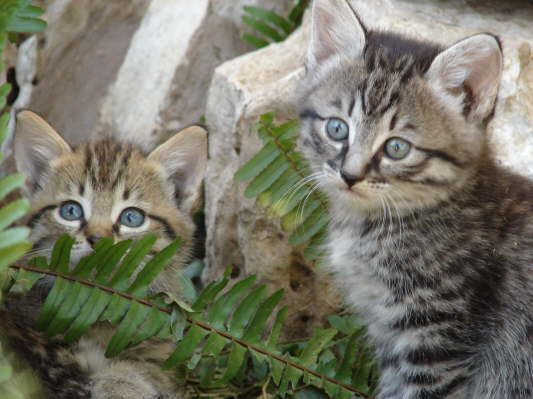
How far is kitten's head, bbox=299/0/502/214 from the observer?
3195 mm

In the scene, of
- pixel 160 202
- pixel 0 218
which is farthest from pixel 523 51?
pixel 0 218

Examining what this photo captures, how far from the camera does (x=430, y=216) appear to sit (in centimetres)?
327

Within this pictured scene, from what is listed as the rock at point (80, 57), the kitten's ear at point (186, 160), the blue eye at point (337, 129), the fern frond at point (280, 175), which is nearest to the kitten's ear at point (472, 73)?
the blue eye at point (337, 129)

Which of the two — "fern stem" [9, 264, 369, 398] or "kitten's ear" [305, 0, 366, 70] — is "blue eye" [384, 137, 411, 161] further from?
"fern stem" [9, 264, 369, 398]

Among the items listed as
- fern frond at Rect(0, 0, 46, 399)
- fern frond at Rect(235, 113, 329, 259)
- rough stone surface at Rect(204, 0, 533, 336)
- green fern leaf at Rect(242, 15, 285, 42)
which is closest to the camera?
fern frond at Rect(0, 0, 46, 399)

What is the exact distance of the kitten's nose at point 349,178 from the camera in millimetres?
3180

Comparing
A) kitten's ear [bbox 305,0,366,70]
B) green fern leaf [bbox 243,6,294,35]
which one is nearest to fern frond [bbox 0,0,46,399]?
kitten's ear [bbox 305,0,366,70]

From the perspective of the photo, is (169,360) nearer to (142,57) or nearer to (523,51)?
(523,51)

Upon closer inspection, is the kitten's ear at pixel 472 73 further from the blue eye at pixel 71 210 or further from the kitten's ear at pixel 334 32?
the blue eye at pixel 71 210

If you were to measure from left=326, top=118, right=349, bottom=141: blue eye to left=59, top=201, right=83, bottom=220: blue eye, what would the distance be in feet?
3.92

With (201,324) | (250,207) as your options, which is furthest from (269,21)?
(201,324)

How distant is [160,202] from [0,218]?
185 centimetres

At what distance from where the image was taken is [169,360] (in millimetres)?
3158

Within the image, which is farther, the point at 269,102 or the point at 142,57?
the point at 142,57
